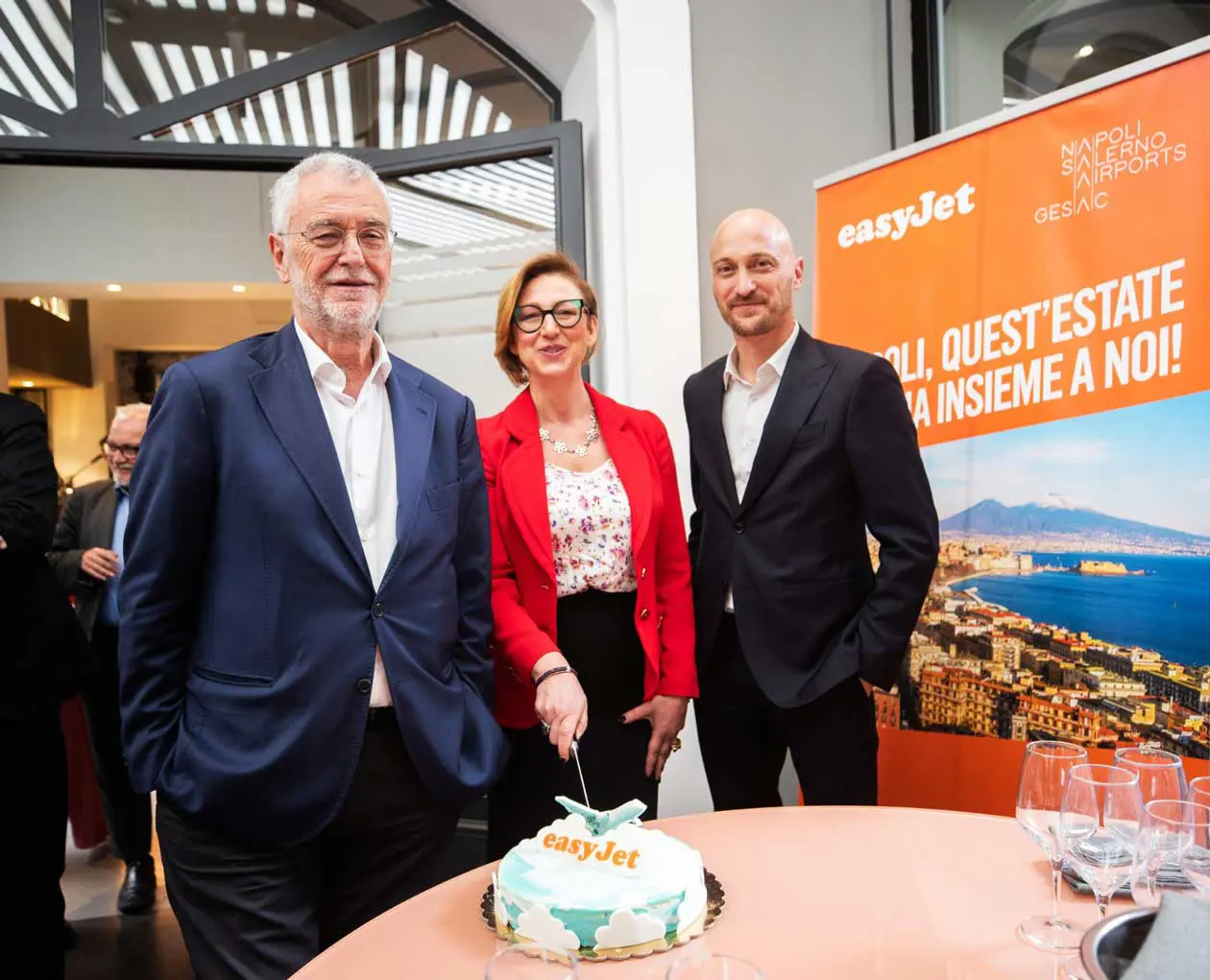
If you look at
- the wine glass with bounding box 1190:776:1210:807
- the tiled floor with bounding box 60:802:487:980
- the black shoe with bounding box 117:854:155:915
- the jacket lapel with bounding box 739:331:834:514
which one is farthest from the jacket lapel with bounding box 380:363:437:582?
the black shoe with bounding box 117:854:155:915

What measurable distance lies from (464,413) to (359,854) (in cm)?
76

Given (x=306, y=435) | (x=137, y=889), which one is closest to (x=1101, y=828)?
(x=306, y=435)

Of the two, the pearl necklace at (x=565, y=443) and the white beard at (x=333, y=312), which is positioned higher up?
the white beard at (x=333, y=312)

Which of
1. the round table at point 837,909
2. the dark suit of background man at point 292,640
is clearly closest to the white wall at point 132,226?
the dark suit of background man at point 292,640

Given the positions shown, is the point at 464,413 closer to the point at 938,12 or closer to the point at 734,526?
the point at 734,526

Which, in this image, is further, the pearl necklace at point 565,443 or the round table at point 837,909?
the pearl necklace at point 565,443

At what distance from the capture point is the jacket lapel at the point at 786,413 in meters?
2.04


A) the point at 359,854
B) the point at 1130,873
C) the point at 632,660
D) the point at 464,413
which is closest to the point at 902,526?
the point at 632,660

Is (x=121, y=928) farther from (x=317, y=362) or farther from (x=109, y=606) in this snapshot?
(x=317, y=362)

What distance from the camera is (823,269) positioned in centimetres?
298

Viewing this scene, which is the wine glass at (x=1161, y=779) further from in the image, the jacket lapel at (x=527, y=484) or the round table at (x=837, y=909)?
the jacket lapel at (x=527, y=484)

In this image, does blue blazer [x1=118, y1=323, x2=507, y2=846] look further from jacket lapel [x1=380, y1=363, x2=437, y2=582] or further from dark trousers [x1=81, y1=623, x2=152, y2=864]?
dark trousers [x1=81, y1=623, x2=152, y2=864]

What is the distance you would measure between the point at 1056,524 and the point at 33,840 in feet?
9.18

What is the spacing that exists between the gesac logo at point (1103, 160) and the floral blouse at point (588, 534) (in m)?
1.38
